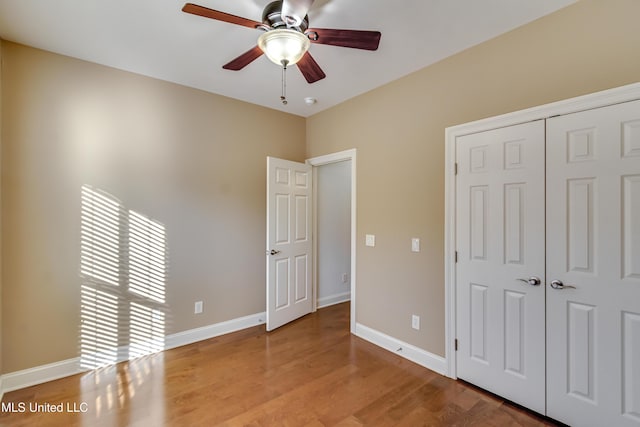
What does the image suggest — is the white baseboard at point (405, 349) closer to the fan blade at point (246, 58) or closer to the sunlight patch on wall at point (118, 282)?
the sunlight patch on wall at point (118, 282)

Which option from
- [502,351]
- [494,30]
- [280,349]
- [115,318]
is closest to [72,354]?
[115,318]

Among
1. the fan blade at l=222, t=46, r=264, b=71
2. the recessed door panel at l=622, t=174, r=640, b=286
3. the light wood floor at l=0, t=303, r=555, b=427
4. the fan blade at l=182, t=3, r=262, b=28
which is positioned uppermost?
the fan blade at l=222, t=46, r=264, b=71

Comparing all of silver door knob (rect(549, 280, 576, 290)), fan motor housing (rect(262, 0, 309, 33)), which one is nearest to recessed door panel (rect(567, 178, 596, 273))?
silver door knob (rect(549, 280, 576, 290))

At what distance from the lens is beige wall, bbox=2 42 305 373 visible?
2.34 metres

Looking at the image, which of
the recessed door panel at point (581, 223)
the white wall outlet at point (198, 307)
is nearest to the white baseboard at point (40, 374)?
the white wall outlet at point (198, 307)

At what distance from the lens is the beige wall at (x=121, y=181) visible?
2340mm

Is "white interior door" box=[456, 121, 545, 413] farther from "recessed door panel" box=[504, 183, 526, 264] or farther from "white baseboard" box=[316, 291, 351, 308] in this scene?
"white baseboard" box=[316, 291, 351, 308]

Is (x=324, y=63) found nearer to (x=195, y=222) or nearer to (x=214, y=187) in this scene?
(x=214, y=187)

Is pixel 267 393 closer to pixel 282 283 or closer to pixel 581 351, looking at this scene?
pixel 282 283

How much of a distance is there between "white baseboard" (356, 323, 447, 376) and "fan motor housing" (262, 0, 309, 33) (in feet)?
9.04

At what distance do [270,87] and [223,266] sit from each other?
2.06 metres

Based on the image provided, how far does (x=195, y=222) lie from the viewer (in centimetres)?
318

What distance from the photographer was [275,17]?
1.67 metres

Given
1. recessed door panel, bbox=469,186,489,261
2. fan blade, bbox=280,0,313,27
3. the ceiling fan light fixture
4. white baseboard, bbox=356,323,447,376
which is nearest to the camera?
fan blade, bbox=280,0,313,27
